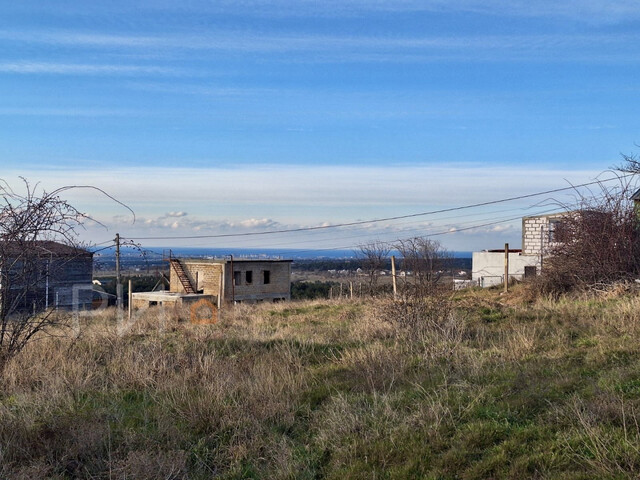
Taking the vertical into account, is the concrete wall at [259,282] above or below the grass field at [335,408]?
below

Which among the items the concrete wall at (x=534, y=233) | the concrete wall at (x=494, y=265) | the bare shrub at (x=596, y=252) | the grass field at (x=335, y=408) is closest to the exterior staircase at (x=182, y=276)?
the concrete wall at (x=494, y=265)

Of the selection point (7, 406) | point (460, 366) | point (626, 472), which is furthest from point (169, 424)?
point (626, 472)

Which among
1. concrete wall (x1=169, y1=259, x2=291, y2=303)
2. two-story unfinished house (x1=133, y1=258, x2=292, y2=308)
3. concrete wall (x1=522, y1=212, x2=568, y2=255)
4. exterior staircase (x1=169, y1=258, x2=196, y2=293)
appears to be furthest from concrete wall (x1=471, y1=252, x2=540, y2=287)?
exterior staircase (x1=169, y1=258, x2=196, y2=293)

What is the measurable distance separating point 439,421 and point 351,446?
84 cm

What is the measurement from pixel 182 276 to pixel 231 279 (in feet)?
14.7

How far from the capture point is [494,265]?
3978 cm

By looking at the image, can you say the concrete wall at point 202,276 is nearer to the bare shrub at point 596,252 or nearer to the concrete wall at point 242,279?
the concrete wall at point 242,279

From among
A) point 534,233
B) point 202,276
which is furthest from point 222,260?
point 534,233

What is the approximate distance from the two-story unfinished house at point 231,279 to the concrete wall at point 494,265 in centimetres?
1626

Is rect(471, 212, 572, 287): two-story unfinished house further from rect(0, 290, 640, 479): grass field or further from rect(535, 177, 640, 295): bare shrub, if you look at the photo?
rect(0, 290, 640, 479): grass field

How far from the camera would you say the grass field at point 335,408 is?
481 cm

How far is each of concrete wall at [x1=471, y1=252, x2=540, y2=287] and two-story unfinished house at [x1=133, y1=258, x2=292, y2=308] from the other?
16262 mm

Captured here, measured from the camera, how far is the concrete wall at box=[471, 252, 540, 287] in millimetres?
36125

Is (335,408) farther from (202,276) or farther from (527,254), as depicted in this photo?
(202,276)
